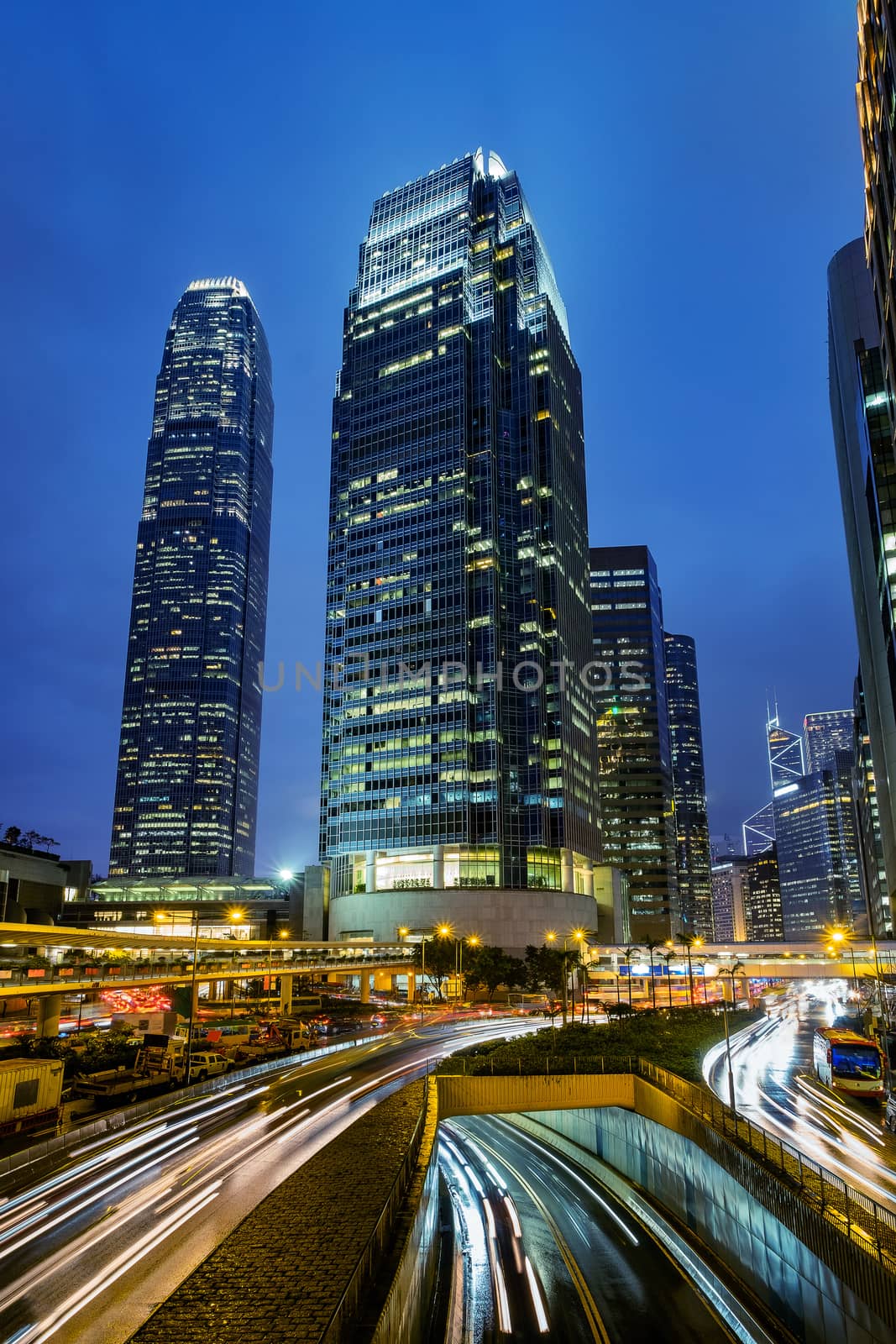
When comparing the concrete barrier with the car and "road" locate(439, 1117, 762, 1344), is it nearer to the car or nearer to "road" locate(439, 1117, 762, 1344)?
"road" locate(439, 1117, 762, 1344)

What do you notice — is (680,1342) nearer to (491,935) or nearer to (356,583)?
(491,935)

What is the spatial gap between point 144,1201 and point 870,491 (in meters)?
113

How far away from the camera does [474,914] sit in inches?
5738

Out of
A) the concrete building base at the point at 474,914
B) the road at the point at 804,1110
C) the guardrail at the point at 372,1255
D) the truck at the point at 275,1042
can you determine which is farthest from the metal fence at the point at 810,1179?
the concrete building base at the point at 474,914

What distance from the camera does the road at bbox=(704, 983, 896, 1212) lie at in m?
33.1

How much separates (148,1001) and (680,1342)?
328 feet

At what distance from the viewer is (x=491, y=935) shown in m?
146

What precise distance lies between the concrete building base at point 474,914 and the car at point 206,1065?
9189 centimetres

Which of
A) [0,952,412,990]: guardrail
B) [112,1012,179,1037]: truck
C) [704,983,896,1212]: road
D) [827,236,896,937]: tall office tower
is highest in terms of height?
[827,236,896,937]: tall office tower

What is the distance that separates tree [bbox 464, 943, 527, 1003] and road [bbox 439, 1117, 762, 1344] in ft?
250

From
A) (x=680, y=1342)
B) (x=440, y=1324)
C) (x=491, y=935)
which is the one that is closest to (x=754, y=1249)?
(x=680, y=1342)

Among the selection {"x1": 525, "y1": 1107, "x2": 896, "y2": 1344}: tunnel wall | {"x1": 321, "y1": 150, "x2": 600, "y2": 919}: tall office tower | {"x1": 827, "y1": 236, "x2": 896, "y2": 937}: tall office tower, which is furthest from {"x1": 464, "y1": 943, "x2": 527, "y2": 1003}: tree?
{"x1": 525, "y1": 1107, "x2": 896, "y2": 1344}: tunnel wall

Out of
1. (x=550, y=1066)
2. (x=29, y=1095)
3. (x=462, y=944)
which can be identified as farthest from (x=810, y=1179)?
(x=462, y=944)

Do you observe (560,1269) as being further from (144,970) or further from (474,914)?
(474,914)
